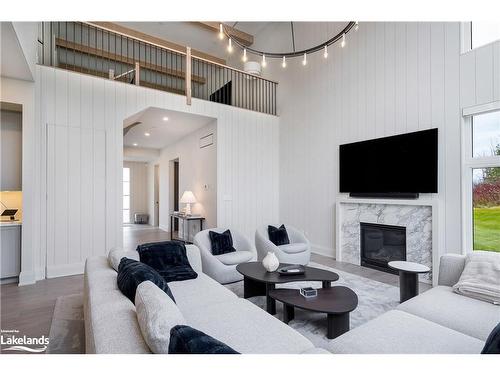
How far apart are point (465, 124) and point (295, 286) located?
10.5 feet

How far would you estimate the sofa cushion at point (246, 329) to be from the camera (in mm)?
1500

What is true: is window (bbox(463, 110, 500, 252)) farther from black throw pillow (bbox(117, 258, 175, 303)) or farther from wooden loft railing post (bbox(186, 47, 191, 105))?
wooden loft railing post (bbox(186, 47, 191, 105))

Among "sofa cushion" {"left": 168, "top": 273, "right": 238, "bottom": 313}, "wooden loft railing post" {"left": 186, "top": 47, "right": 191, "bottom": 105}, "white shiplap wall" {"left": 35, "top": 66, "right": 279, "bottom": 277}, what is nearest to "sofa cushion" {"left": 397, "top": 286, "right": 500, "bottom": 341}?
"sofa cushion" {"left": 168, "top": 273, "right": 238, "bottom": 313}

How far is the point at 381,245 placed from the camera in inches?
181

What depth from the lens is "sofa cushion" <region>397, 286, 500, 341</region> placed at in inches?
69.6

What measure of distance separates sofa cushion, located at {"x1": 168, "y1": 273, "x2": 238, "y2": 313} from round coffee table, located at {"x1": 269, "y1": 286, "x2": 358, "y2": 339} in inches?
20.8

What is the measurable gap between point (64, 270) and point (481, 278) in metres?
5.23

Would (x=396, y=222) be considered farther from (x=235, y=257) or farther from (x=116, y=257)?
(x=116, y=257)

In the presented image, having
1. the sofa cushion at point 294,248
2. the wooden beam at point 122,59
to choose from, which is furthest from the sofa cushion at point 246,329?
the wooden beam at point 122,59

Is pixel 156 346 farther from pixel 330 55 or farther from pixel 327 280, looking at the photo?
pixel 330 55

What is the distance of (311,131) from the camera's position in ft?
19.2

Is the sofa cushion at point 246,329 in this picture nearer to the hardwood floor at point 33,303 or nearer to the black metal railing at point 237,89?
the hardwood floor at point 33,303

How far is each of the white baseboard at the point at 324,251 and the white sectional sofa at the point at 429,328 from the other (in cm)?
301
